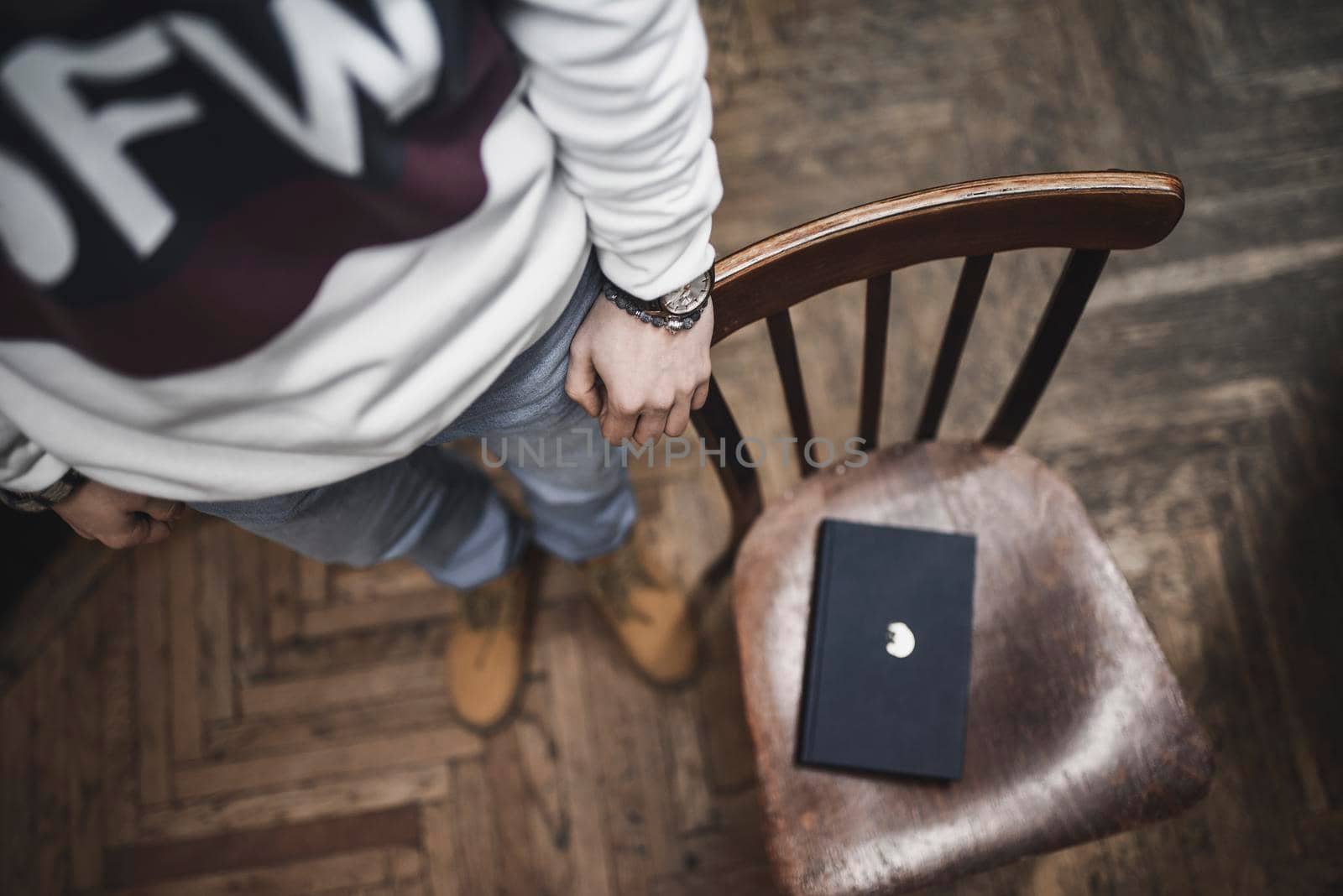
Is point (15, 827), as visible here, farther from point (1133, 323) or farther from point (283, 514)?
point (1133, 323)

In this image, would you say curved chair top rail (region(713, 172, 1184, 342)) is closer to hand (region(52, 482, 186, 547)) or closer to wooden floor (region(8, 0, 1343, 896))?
hand (region(52, 482, 186, 547))

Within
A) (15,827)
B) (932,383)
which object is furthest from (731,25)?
(15,827)

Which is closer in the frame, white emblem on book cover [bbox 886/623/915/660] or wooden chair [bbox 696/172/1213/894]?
wooden chair [bbox 696/172/1213/894]

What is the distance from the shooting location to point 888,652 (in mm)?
836

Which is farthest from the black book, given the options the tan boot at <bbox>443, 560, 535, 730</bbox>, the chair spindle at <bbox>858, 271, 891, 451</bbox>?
the tan boot at <bbox>443, 560, 535, 730</bbox>

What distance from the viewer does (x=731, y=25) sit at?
60.7 inches

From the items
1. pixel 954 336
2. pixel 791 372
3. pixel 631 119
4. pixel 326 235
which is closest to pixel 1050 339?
pixel 954 336

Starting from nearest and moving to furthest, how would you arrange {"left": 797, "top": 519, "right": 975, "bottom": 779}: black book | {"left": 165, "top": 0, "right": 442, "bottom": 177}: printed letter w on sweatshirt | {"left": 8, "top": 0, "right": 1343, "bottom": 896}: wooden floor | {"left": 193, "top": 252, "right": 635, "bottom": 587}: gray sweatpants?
1. {"left": 165, "top": 0, "right": 442, "bottom": 177}: printed letter w on sweatshirt
2. {"left": 193, "top": 252, "right": 635, "bottom": 587}: gray sweatpants
3. {"left": 797, "top": 519, "right": 975, "bottom": 779}: black book
4. {"left": 8, "top": 0, "right": 1343, "bottom": 896}: wooden floor

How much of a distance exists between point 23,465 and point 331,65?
41cm

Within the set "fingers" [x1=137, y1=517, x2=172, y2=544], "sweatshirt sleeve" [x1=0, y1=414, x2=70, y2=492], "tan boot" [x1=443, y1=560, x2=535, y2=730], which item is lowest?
"tan boot" [x1=443, y1=560, x2=535, y2=730]

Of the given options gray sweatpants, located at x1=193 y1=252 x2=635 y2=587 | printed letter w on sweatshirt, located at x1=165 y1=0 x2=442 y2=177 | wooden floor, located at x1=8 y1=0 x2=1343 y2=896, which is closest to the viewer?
printed letter w on sweatshirt, located at x1=165 y1=0 x2=442 y2=177

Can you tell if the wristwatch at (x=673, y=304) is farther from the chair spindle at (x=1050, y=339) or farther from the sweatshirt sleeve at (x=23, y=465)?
the sweatshirt sleeve at (x=23, y=465)

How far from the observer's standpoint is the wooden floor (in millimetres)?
1216

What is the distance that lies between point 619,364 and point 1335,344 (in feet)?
4.13
